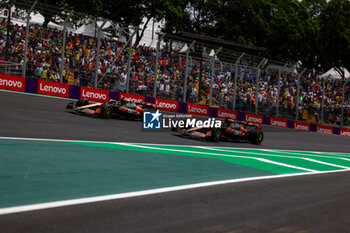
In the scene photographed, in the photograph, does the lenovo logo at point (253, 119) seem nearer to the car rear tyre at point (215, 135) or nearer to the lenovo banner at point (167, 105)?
the lenovo banner at point (167, 105)

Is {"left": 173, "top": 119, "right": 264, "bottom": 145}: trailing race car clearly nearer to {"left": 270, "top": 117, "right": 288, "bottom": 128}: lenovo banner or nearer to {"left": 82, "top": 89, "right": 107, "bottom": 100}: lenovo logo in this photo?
{"left": 82, "top": 89, "right": 107, "bottom": 100}: lenovo logo

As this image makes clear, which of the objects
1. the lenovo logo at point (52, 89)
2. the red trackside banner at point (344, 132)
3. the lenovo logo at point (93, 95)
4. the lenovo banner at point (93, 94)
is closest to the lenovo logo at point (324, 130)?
the red trackside banner at point (344, 132)

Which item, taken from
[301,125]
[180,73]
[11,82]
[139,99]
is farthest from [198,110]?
[11,82]

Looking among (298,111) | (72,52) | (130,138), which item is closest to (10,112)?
(130,138)

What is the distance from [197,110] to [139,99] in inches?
168

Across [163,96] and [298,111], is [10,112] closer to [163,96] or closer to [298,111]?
[163,96]

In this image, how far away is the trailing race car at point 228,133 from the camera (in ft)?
47.4

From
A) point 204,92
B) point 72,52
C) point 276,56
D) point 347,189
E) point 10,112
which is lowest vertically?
point 347,189

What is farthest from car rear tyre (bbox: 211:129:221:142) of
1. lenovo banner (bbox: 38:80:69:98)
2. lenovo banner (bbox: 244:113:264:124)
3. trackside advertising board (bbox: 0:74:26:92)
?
lenovo banner (bbox: 244:113:264:124)

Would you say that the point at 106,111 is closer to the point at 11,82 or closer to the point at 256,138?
the point at 256,138

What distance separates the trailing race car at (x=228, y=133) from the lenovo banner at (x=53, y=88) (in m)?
9.03

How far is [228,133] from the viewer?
15.3 metres

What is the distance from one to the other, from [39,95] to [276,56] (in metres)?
32.9

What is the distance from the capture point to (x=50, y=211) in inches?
175
